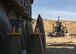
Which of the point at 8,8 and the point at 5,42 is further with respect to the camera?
the point at 8,8

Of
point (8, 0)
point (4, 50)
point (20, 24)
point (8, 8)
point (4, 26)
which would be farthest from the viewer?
point (8, 8)

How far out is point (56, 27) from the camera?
44438mm

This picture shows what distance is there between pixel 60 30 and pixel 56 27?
33.6 inches

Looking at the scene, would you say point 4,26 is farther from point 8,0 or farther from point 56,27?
point 56,27

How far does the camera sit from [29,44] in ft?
8.91

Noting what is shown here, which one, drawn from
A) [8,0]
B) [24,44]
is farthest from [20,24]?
[8,0]

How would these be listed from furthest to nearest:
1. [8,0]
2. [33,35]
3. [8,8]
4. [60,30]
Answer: [60,30] → [8,8] → [8,0] → [33,35]

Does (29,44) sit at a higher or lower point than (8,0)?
lower

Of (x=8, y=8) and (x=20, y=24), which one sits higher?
(x=8, y=8)

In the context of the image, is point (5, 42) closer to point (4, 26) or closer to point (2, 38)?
point (2, 38)

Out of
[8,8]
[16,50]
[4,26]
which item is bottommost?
[16,50]

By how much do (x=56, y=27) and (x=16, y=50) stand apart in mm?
42343

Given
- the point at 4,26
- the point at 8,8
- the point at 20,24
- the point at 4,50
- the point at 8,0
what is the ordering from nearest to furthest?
the point at 4,50
the point at 4,26
the point at 20,24
the point at 8,0
the point at 8,8

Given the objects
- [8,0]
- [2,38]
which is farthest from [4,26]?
[8,0]
